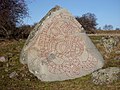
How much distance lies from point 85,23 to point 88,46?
29218 mm

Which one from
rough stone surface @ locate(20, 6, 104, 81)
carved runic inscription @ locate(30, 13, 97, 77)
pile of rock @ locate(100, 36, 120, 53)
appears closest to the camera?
rough stone surface @ locate(20, 6, 104, 81)

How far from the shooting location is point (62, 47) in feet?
38.1

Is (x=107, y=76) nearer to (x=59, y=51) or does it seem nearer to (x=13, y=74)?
(x=59, y=51)

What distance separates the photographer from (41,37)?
1165 centimetres

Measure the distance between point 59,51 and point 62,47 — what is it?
20cm

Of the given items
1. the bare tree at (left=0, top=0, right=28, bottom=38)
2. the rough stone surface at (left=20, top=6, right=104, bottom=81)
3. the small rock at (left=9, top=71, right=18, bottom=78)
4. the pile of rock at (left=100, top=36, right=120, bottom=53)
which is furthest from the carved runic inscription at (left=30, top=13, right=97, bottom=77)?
the bare tree at (left=0, top=0, right=28, bottom=38)

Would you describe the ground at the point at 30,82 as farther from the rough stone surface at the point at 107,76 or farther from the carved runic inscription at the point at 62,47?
the carved runic inscription at the point at 62,47

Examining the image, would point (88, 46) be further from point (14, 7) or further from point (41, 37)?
point (14, 7)

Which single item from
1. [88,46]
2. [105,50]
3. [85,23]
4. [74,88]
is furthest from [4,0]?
[85,23]

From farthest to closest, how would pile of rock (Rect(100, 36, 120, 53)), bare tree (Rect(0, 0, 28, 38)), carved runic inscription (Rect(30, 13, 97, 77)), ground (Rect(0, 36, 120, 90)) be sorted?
1. bare tree (Rect(0, 0, 28, 38))
2. pile of rock (Rect(100, 36, 120, 53))
3. carved runic inscription (Rect(30, 13, 97, 77))
4. ground (Rect(0, 36, 120, 90))

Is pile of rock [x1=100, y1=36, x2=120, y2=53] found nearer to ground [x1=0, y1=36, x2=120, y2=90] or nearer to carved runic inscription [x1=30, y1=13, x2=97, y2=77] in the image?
ground [x1=0, y1=36, x2=120, y2=90]

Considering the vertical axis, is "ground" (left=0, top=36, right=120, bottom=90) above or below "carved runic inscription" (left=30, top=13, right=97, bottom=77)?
below

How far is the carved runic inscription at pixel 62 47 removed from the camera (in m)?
11.2

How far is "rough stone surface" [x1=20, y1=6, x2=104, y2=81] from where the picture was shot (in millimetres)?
11031
